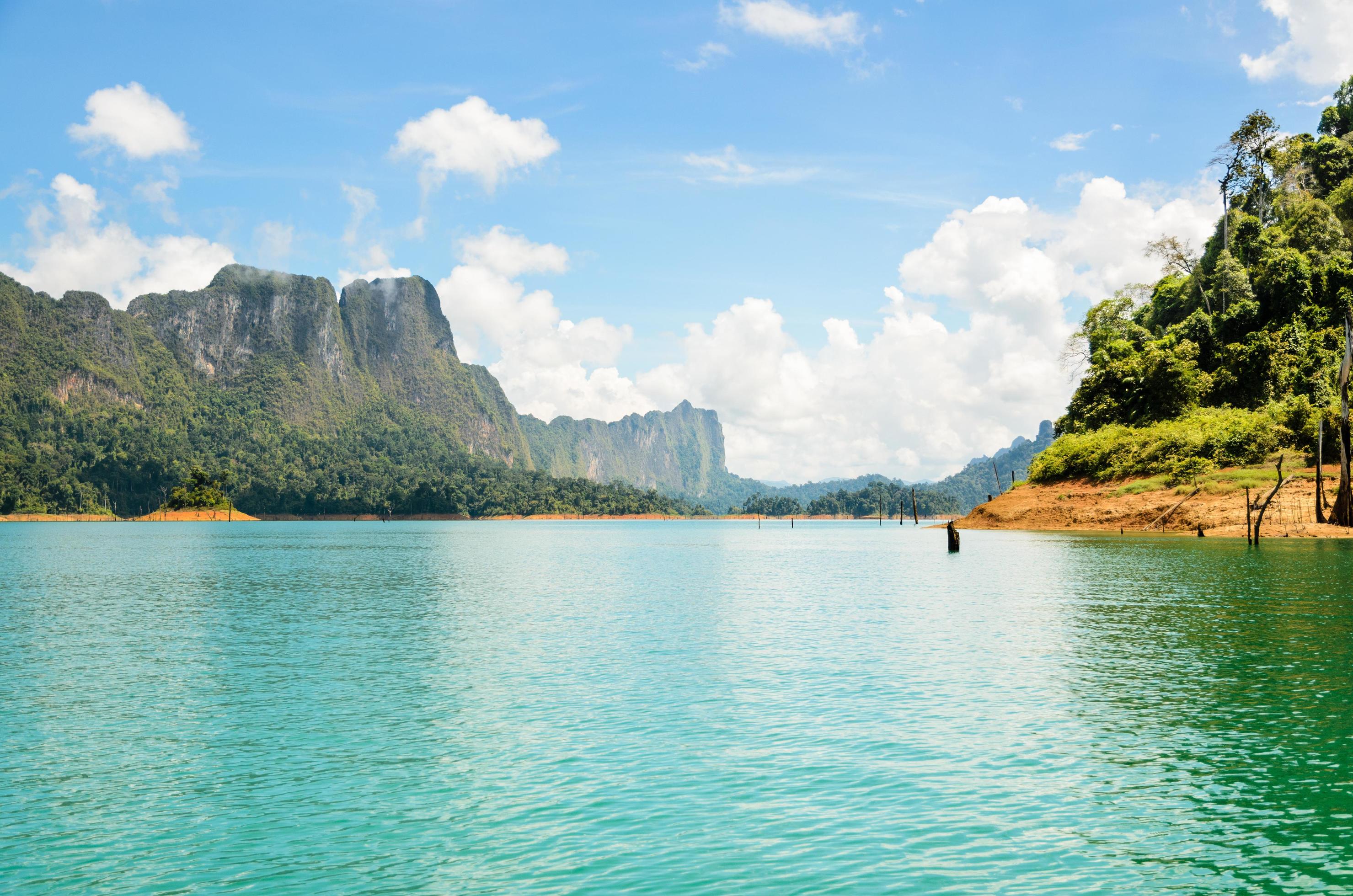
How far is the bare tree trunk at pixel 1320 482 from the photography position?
62.2 meters

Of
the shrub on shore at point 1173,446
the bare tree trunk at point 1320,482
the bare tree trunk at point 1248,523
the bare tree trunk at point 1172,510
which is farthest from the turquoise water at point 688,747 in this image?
the shrub on shore at point 1173,446

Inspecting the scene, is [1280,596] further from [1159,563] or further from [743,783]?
[743,783]

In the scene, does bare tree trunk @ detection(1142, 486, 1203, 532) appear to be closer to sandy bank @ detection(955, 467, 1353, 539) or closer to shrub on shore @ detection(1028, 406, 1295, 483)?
sandy bank @ detection(955, 467, 1353, 539)

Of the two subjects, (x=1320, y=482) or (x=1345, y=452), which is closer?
(x=1345, y=452)

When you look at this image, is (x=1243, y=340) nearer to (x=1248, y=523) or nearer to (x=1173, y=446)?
(x=1173, y=446)

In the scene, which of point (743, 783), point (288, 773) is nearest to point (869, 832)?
point (743, 783)

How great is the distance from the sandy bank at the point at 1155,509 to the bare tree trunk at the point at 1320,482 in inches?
23.4

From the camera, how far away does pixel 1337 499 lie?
63.1 metres

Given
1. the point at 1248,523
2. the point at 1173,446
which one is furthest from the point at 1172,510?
the point at 1248,523

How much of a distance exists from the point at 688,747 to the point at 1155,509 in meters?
77.4

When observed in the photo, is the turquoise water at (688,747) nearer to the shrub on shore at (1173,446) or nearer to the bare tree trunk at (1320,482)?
the bare tree trunk at (1320,482)

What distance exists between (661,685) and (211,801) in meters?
10.1

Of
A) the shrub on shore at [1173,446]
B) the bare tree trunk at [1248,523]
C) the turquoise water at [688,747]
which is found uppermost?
the shrub on shore at [1173,446]

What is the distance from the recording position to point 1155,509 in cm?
8131
